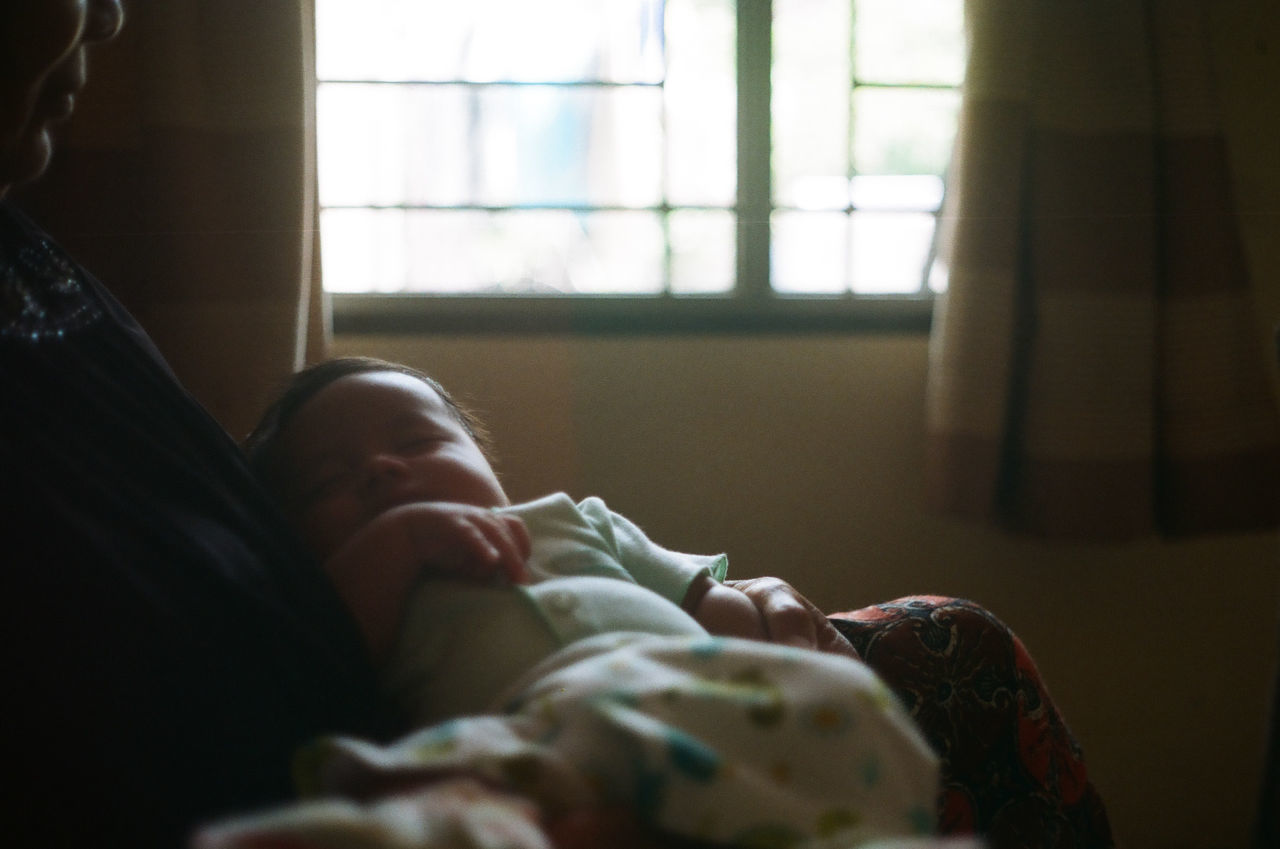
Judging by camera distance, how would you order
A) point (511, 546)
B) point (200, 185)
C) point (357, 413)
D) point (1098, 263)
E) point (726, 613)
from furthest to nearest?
point (1098, 263), point (200, 185), point (357, 413), point (726, 613), point (511, 546)

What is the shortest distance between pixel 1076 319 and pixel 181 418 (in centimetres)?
146

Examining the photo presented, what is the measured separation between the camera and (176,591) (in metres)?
0.64

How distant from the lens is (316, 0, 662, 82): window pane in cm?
196

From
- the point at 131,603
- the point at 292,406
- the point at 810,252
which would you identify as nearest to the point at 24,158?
the point at 131,603

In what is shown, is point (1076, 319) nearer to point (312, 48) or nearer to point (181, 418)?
point (312, 48)

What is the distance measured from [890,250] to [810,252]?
162 mm

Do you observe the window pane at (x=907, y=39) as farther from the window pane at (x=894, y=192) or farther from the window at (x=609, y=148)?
the window pane at (x=894, y=192)

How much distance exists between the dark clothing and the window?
114cm

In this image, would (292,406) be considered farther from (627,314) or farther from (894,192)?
(894,192)

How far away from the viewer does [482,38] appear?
198 cm

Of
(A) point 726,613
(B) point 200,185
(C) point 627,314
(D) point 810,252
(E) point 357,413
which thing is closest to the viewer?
(A) point 726,613

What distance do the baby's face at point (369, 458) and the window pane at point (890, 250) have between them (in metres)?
1.17

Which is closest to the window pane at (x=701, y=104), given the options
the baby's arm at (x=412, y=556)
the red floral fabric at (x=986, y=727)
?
the red floral fabric at (x=986, y=727)

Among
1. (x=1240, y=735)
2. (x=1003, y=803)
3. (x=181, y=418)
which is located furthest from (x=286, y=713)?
(x=1240, y=735)
